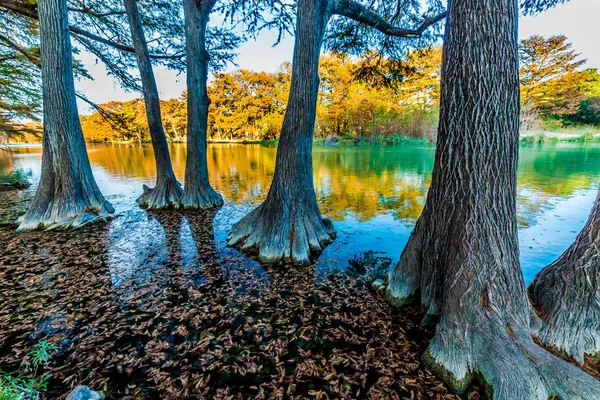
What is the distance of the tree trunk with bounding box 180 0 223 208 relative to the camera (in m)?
7.23

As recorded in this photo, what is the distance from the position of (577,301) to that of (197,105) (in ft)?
29.2

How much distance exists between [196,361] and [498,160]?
347 centimetres

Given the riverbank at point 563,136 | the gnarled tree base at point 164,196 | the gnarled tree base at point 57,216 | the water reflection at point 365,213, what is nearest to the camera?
the water reflection at point 365,213

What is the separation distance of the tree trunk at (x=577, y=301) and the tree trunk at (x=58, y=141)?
8710 millimetres

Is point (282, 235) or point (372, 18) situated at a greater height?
point (372, 18)

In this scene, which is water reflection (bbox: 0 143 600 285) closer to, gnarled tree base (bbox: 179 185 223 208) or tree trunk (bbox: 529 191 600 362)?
gnarled tree base (bbox: 179 185 223 208)

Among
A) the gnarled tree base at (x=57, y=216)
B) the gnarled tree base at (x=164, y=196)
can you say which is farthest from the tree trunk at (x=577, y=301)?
the gnarled tree base at (x=164, y=196)

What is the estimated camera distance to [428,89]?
1415 inches

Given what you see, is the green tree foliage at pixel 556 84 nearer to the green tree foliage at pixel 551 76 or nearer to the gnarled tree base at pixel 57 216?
the green tree foliage at pixel 551 76

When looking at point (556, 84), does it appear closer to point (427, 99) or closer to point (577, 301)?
point (427, 99)

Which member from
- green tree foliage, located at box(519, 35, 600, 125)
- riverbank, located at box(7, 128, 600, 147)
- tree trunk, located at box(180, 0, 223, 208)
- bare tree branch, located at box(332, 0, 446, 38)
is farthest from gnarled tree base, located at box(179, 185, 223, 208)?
green tree foliage, located at box(519, 35, 600, 125)

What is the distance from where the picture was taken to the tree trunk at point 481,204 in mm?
2156

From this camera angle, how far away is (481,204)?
7.82 feet

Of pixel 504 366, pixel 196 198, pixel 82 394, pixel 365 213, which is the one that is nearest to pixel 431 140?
pixel 365 213
